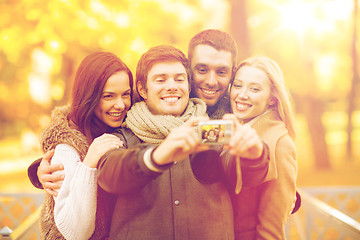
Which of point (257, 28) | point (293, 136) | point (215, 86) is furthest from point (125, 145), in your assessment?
point (257, 28)

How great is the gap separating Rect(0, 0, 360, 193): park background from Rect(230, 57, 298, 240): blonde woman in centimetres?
193

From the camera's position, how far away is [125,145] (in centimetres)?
240

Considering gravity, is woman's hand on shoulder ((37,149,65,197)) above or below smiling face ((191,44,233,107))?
below

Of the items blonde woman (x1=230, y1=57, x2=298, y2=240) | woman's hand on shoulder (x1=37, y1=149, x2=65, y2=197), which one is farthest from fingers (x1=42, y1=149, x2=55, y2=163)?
blonde woman (x1=230, y1=57, x2=298, y2=240)

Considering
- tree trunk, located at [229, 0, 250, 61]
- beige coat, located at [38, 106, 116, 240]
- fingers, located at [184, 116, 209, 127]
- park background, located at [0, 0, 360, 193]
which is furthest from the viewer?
tree trunk, located at [229, 0, 250, 61]

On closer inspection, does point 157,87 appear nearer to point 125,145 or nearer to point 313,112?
point 125,145

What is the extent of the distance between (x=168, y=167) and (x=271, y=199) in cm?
95

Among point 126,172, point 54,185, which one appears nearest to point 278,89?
point 126,172

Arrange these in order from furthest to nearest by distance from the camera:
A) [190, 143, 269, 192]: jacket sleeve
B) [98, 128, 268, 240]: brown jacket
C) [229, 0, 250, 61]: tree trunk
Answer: [229, 0, 250, 61]: tree trunk
[98, 128, 268, 240]: brown jacket
[190, 143, 269, 192]: jacket sleeve

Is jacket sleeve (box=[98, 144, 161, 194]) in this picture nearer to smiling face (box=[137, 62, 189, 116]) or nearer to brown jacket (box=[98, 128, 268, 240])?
brown jacket (box=[98, 128, 268, 240])

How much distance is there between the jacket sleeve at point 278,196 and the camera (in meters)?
2.47

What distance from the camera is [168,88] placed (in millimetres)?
2426

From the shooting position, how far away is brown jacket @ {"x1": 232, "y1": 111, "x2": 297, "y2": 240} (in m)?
2.47

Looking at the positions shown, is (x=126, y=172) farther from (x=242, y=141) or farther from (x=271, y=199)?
(x=271, y=199)
